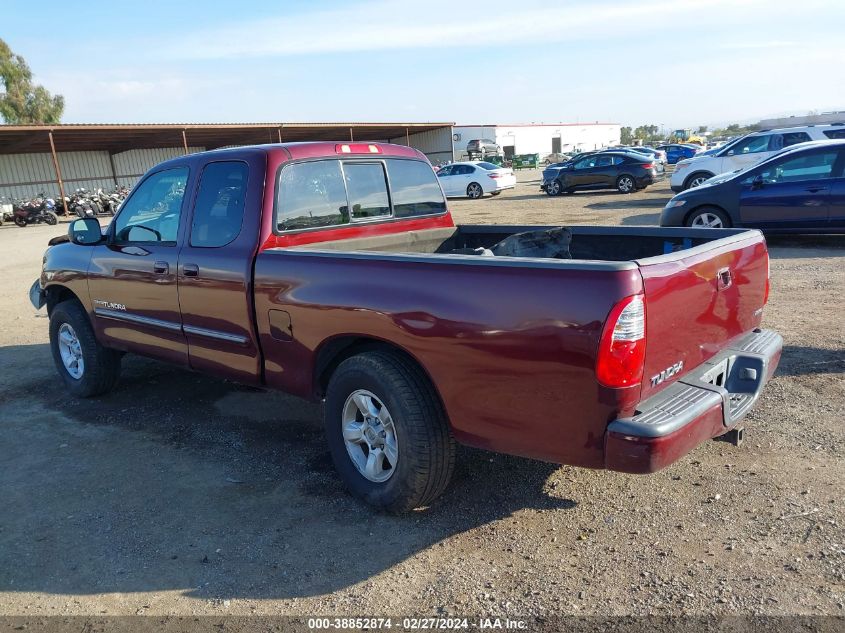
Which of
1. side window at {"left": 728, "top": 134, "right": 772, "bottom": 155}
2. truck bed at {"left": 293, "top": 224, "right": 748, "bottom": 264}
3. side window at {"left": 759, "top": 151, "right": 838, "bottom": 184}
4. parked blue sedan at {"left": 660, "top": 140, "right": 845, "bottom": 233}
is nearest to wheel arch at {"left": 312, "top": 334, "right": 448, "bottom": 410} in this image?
truck bed at {"left": 293, "top": 224, "right": 748, "bottom": 264}

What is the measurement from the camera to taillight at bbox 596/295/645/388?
8.73 ft

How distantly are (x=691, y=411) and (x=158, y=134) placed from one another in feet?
126

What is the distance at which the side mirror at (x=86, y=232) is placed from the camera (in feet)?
17.4

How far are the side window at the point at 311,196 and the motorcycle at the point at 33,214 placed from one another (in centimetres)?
2980

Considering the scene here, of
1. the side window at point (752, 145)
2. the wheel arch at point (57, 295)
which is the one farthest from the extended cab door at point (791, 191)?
the wheel arch at point (57, 295)

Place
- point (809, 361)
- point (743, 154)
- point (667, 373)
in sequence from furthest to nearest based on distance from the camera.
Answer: point (743, 154) < point (809, 361) < point (667, 373)

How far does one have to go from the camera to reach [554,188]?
25656mm

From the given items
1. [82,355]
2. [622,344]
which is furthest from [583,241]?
[82,355]

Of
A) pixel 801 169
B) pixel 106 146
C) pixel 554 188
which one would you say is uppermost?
pixel 106 146

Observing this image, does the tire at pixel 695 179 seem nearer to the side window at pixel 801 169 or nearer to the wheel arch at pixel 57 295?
the side window at pixel 801 169

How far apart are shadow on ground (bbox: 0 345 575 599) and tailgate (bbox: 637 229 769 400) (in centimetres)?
112

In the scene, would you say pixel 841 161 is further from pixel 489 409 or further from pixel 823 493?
pixel 489 409

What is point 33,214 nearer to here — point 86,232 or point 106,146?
point 106,146

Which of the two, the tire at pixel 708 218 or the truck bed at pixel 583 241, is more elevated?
the truck bed at pixel 583 241
